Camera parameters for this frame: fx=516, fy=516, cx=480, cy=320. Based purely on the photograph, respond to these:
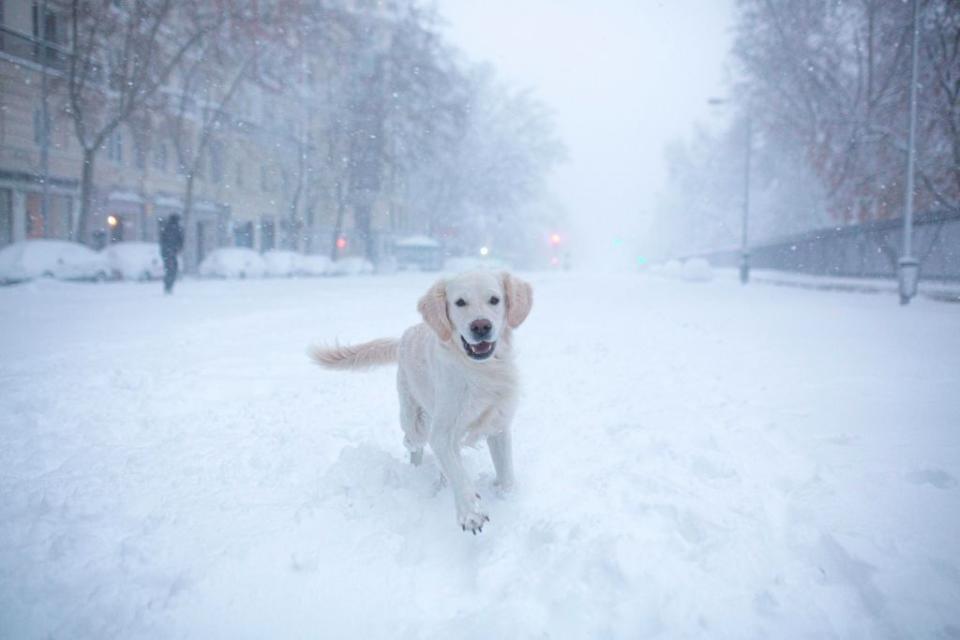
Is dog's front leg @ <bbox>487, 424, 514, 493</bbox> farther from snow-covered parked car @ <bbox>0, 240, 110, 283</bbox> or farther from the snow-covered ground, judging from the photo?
snow-covered parked car @ <bbox>0, 240, 110, 283</bbox>

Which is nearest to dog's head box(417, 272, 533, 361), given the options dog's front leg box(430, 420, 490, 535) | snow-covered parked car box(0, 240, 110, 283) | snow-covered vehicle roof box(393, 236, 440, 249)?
dog's front leg box(430, 420, 490, 535)

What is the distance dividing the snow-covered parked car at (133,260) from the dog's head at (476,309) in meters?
19.4

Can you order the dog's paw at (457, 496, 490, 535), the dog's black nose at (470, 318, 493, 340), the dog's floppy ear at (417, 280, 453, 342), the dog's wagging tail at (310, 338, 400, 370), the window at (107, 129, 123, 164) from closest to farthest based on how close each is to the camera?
the dog's paw at (457, 496, 490, 535), the dog's black nose at (470, 318, 493, 340), the dog's floppy ear at (417, 280, 453, 342), the dog's wagging tail at (310, 338, 400, 370), the window at (107, 129, 123, 164)

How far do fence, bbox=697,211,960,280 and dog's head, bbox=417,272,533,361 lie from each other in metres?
12.9

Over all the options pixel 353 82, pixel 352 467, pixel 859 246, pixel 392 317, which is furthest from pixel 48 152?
pixel 859 246

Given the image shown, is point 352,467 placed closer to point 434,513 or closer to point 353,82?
point 434,513

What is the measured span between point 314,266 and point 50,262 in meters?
13.3

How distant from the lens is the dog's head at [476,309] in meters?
2.59

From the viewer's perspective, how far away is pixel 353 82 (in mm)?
27406

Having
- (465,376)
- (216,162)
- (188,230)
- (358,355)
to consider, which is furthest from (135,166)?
(465,376)

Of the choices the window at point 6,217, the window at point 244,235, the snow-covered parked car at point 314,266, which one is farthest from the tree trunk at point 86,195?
the window at point 244,235

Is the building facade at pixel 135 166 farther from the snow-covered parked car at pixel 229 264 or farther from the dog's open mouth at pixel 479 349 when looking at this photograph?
the dog's open mouth at pixel 479 349

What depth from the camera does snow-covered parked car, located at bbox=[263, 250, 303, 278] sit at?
25.3 m

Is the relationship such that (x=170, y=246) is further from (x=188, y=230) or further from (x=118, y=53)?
(x=188, y=230)
